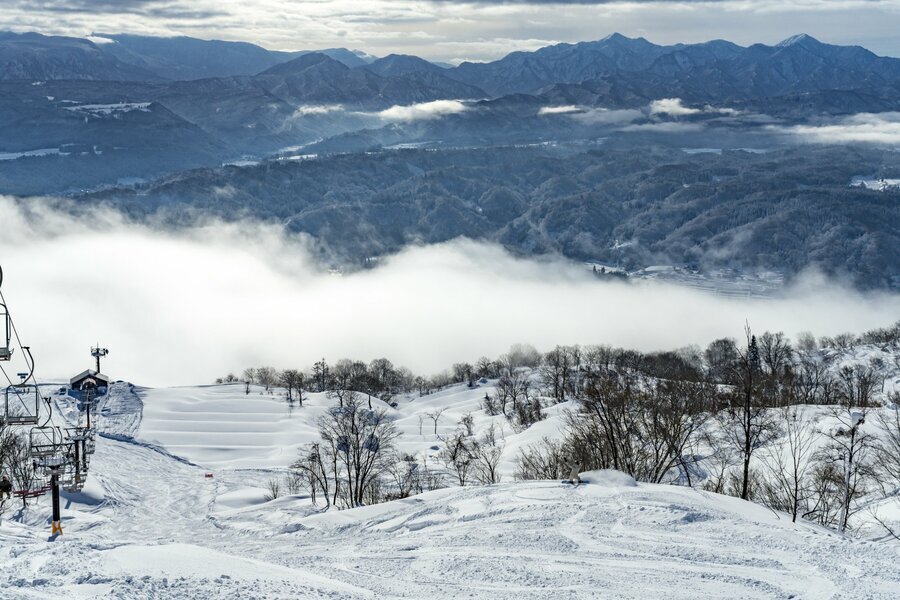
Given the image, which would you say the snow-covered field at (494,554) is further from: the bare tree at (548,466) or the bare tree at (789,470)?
the bare tree at (548,466)

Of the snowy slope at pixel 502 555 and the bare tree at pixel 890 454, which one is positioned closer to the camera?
the snowy slope at pixel 502 555

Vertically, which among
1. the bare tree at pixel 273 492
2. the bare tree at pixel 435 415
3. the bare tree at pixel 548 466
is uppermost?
the bare tree at pixel 548 466

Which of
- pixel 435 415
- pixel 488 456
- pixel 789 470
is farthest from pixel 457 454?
pixel 789 470

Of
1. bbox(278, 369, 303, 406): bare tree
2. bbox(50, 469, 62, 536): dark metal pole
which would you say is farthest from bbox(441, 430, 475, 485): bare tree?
bbox(50, 469, 62, 536): dark metal pole

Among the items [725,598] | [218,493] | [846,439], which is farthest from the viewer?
[218,493]

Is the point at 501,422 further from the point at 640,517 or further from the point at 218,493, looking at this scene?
the point at 640,517

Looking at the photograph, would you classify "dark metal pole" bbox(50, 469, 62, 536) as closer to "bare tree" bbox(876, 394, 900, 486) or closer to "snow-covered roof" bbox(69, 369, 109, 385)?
"bare tree" bbox(876, 394, 900, 486)

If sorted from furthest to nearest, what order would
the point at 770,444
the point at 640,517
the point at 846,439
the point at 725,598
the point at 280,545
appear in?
the point at 770,444
the point at 846,439
the point at 280,545
the point at 640,517
the point at 725,598

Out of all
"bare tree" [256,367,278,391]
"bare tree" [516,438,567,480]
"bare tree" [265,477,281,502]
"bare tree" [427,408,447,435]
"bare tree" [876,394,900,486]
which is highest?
"bare tree" [876,394,900,486]

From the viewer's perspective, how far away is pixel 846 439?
137ft

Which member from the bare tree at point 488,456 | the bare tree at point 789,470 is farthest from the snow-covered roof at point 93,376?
the bare tree at point 789,470

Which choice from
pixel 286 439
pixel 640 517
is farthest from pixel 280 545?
pixel 286 439

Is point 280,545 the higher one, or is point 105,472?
point 280,545

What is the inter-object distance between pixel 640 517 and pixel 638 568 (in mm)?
3516
